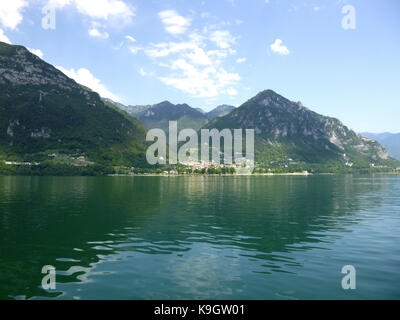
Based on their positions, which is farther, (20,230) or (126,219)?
(126,219)

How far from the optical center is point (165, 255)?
2859 cm

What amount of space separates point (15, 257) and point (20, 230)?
45.2 ft

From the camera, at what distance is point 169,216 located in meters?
53.0

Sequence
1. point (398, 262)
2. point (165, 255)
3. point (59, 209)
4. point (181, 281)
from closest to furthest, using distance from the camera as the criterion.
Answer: point (181, 281)
point (398, 262)
point (165, 255)
point (59, 209)

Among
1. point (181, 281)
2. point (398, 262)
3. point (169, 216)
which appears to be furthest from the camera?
point (169, 216)

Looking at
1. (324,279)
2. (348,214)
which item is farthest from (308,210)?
(324,279)
